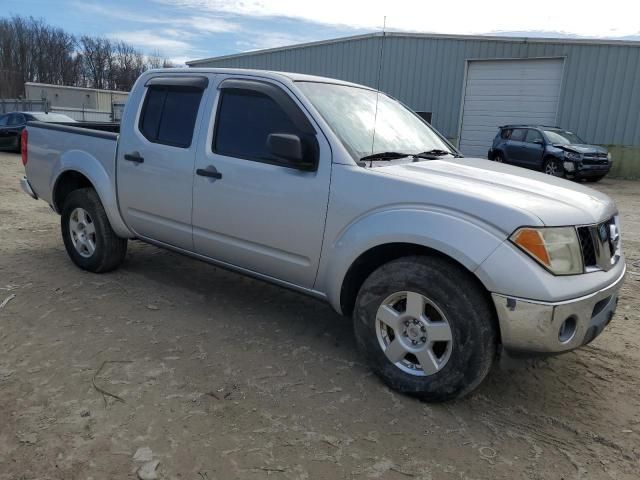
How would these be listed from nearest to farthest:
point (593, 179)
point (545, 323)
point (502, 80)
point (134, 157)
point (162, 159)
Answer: point (545, 323), point (162, 159), point (134, 157), point (593, 179), point (502, 80)

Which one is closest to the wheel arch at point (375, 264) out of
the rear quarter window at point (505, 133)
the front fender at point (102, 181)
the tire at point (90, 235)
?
the front fender at point (102, 181)

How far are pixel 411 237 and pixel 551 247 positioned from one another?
2.29ft

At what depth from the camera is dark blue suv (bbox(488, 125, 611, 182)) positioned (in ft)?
49.4

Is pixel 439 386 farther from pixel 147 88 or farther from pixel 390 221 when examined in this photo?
pixel 147 88

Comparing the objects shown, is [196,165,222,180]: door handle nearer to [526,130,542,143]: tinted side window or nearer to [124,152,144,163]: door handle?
[124,152,144,163]: door handle

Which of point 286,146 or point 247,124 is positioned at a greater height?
point 247,124

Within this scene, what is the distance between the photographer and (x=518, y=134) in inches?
653

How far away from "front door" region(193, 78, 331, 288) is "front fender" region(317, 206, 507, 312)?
18 cm

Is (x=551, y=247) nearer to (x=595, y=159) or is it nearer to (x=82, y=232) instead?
(x=82, y=232)

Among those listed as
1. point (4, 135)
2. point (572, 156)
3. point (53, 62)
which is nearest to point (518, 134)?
point (572, 156)

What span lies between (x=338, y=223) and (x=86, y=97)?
182 feet

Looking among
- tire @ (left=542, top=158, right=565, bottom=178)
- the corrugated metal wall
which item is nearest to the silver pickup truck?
tire @ (left=542, top=158, right=565, bottom=178)

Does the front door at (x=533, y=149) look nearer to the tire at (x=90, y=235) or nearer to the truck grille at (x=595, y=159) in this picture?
the truck grille at (x=595, y=159)

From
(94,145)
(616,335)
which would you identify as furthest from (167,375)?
(616,335)
